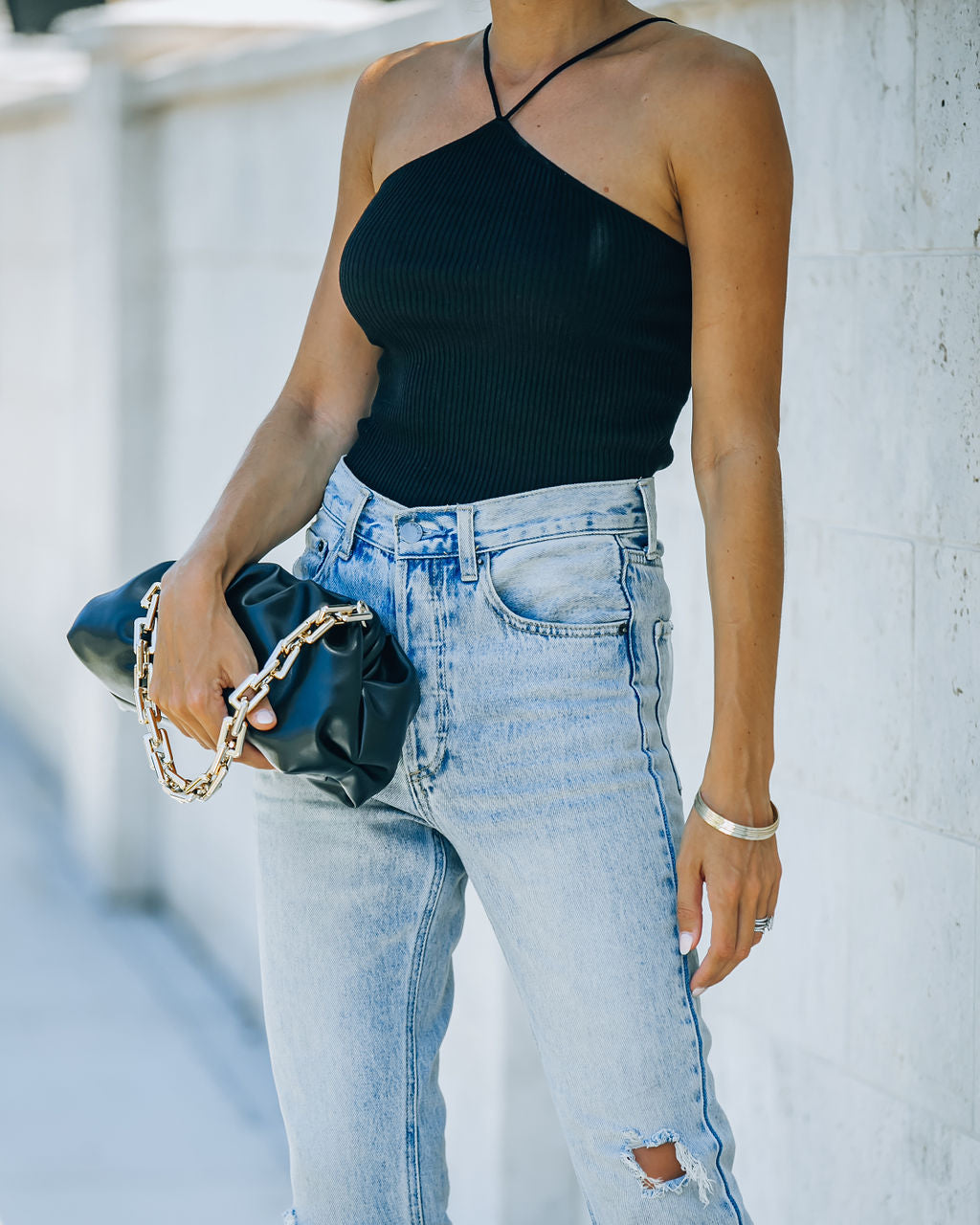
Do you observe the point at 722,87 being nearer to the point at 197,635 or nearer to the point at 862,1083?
the point at 197,635

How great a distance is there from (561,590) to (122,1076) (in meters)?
2.78

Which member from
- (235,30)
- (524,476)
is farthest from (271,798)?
(235,30)

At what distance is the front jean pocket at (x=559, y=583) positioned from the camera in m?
1.65

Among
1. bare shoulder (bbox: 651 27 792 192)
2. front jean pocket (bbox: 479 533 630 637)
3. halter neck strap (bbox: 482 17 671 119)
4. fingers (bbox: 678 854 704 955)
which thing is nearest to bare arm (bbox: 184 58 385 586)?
halter neck strap (bbox: 482 17 671 119)

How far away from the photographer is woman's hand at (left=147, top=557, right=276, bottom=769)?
1.71 m

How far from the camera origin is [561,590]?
5.41 feet

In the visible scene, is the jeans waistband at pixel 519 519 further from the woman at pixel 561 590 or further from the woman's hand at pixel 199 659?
the woman's hand at pixel 199 659

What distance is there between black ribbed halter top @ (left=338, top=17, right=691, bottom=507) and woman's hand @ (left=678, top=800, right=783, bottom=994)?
1.28 feet

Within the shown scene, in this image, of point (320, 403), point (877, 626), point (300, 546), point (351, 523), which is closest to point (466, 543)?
point (351, 523)

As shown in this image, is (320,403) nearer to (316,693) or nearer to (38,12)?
(316,693)

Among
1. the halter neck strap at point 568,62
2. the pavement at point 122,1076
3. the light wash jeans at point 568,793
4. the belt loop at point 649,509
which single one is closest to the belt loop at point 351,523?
the light wash jeans at point 568,793

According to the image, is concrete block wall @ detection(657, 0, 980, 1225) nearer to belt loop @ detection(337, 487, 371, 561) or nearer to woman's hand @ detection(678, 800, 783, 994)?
woman's hand @ detection(678, 800, 783, 994)

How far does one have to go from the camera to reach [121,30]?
5.00 m

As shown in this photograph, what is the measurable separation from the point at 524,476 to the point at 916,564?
66 centimetres
